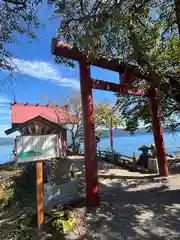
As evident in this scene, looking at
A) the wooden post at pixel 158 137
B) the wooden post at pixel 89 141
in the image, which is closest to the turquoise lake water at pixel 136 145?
the wooden post at pixel 158 137

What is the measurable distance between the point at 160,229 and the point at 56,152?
8.56 feet

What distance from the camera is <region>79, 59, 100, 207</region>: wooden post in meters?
5.18

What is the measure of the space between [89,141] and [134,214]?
1.94 metres

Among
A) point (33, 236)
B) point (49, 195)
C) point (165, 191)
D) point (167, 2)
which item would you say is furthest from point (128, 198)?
point (167, 2)

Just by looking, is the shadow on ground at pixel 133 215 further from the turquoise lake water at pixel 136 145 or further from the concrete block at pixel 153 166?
the turquoise lake water at pixel 136 145

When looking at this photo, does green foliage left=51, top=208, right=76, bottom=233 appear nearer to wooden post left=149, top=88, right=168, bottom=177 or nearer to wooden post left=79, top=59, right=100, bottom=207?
wooden post left=79, top=59, right=100, bottom=207

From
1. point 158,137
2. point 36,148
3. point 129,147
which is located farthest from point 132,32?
point 129,147

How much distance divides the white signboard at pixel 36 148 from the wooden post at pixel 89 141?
82cm

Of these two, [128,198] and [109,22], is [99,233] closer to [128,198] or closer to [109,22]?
[128,198]

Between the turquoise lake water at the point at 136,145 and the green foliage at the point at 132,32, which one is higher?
the green foliage at the point at 132,32

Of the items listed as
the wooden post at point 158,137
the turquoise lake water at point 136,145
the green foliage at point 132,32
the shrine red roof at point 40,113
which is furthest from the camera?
the turquoise lake water at point 136,145

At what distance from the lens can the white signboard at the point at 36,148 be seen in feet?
14.4

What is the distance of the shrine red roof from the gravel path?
7.94m

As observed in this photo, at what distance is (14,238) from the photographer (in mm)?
3945
